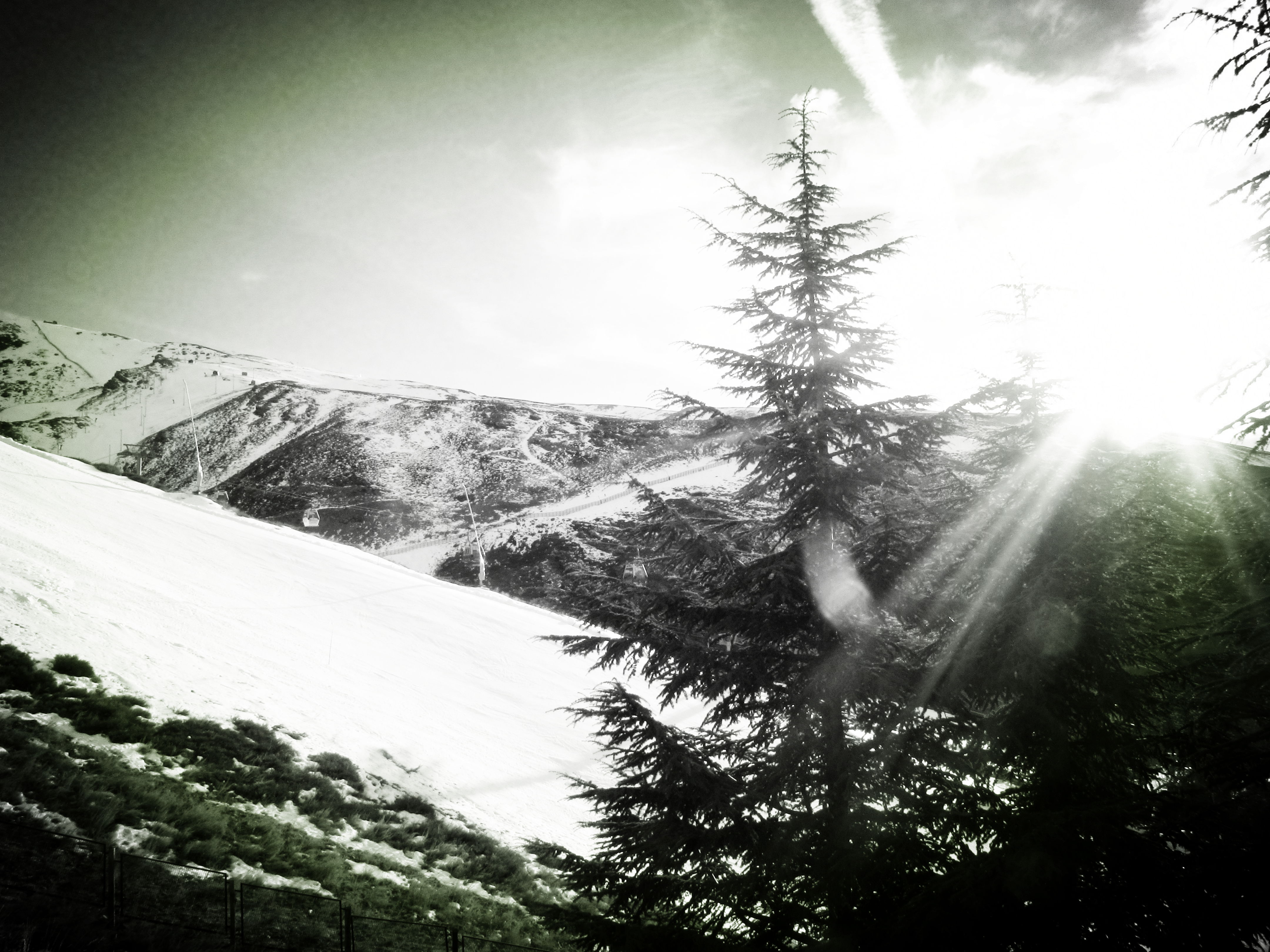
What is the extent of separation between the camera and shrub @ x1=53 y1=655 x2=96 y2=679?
10125 mm

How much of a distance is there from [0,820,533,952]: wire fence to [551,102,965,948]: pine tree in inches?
127

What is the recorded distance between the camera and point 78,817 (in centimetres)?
685

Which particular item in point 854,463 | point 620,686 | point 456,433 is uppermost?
point 456,433

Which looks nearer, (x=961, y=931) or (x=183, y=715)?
(x=961, y=931)

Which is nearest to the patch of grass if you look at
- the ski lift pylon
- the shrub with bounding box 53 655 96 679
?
the shrub with bounding box 53 655 96 679

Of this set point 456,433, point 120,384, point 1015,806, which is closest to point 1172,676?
point 1015,806

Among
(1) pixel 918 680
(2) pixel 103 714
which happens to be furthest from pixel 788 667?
(2) pixel 103 714

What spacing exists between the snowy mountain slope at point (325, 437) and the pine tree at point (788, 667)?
4371cm

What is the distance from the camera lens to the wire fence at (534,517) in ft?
170

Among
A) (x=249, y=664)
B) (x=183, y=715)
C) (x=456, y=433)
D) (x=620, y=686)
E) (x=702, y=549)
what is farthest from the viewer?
(x=456, y=433)

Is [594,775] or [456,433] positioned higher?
[456,433]

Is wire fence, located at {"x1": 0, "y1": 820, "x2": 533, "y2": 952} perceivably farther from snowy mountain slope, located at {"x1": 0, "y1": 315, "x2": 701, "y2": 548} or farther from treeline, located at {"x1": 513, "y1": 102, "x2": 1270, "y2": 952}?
snowy mountain slope, located at {"x1": 0, "y1": 315, "x2": 701, "y2": 548}

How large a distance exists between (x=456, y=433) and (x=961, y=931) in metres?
78.4

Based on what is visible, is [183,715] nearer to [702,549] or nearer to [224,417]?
[702,549]
